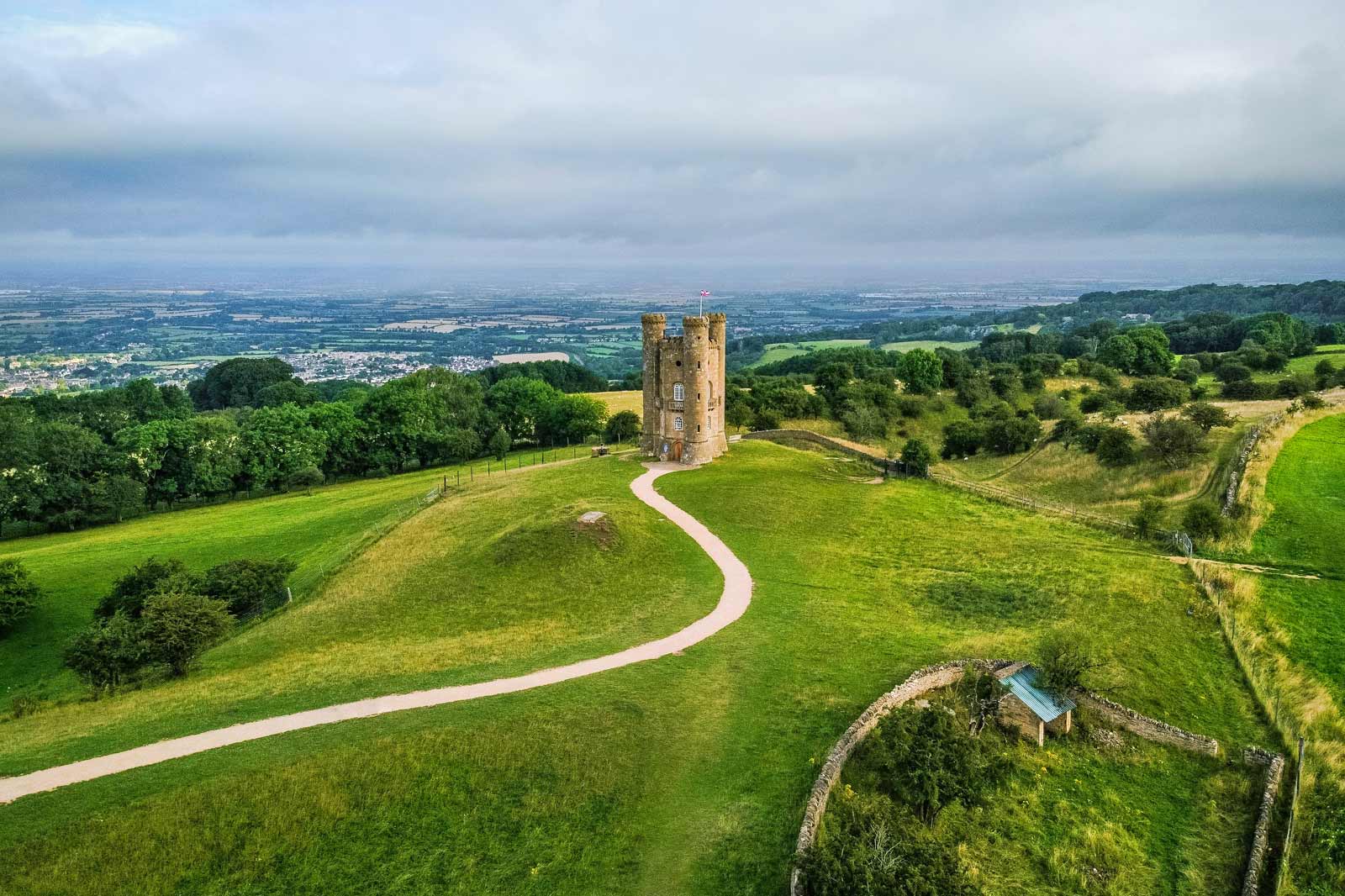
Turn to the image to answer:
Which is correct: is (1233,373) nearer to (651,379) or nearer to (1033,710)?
(651,379)

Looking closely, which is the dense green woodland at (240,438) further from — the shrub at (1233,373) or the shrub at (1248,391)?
the shrub at (1233,373)

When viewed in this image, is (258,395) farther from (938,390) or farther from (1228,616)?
(1228,616)

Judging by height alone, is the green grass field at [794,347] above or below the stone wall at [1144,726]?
above

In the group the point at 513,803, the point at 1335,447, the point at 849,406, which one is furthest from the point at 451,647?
the point at 849,406

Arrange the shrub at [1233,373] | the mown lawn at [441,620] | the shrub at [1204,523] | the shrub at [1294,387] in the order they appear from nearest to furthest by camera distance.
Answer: the mown lawn at [441,620] → the shrub at [1204,523] → the shrub at [1294,387] → the shrub at [1233,373]

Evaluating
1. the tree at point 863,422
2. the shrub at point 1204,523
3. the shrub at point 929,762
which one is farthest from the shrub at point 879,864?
the tree at point 863,422

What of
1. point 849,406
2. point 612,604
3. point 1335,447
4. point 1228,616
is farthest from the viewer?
point 849,406

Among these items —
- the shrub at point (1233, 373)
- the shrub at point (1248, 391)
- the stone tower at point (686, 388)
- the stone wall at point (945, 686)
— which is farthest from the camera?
the shrub at point (1233, 373)

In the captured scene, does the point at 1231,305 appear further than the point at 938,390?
Yes
